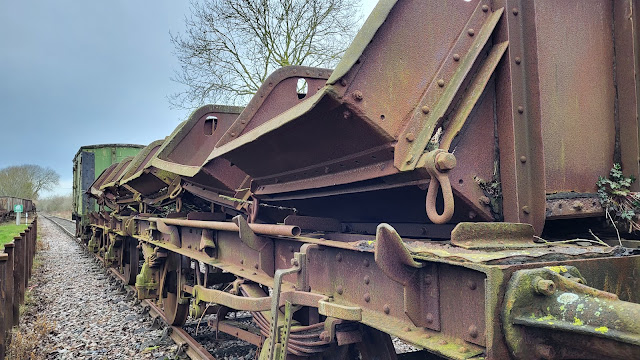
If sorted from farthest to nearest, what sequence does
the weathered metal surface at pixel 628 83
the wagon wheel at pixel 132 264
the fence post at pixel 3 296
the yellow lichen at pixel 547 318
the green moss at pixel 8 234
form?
the green moss at pixel 8 234, the wagon wheel at pixel 132 264, the fence post at pixel 3 296, the weathered metal surface at pixel 628 83, the yellow lichen at pixel 547 318

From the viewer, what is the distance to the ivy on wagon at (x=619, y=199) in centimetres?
233

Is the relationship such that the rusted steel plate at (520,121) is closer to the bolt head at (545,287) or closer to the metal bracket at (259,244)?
the bolt head at (545,287)

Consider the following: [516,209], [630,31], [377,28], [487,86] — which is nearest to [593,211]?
[516,209]

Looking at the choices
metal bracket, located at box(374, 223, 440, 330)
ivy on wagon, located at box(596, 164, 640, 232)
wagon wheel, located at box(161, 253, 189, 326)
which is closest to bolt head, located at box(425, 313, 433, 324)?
metal bracket, located at box(374, 223, 440, 330)

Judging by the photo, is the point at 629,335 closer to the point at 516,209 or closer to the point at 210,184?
the point at 516,209

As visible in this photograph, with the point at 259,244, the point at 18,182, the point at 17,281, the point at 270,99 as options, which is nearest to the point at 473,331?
the point at 259,244

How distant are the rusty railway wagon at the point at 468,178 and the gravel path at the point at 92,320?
Answer: 3.23 metres

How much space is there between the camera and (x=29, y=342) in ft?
17.8

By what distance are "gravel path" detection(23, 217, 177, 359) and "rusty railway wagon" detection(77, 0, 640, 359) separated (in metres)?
3.23

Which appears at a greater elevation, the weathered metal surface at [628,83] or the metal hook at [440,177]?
the weathered metal surface at [628,83]

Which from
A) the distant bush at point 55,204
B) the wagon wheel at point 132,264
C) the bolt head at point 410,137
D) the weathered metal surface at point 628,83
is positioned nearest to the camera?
the bolt head at point 410,137

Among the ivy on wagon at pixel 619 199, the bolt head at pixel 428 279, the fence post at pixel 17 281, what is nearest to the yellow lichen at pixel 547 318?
the bolt head at pixel 428 279

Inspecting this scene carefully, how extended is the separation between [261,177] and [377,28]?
1.72 meters

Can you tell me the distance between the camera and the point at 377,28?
2.06 meters
